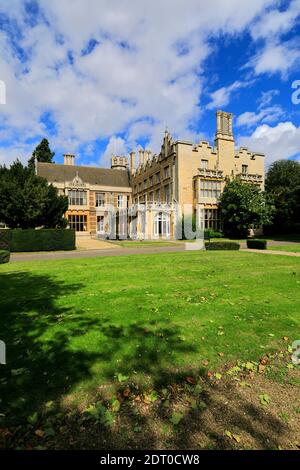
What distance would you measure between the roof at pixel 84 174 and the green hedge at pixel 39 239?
27.6 metres

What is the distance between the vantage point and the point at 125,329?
4.93 meters

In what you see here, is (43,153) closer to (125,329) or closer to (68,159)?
(68,159)

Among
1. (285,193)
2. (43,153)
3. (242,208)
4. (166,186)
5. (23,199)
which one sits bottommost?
(242,208)

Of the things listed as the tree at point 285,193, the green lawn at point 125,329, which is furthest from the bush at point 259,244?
the tree at point 285,193

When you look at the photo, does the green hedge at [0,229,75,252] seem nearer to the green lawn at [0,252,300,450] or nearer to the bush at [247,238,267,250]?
the green lawn at [0,252,300,450]

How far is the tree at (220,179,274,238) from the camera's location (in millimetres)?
33906

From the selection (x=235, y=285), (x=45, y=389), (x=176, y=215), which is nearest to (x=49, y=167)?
(x=176, y=215)

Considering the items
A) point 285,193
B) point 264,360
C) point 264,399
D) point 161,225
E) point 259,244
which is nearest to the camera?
point 264,399

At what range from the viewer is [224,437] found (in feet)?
8.63

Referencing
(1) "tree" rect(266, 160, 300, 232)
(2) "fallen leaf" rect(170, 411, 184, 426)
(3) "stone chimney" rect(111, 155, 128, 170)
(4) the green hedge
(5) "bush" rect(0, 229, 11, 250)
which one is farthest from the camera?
(3) "stone chimney" rect(111, 155, 128, 170)

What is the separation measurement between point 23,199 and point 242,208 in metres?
25.4

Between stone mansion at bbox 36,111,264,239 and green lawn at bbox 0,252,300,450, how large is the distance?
27317 mm

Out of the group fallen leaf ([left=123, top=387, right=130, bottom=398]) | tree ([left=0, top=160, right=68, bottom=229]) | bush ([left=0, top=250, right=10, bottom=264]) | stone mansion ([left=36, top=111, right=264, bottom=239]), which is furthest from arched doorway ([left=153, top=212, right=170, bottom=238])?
fallen leaf ([left=123, top=387, right=130, bottom=398])

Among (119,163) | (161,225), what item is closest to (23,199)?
(161,225)
